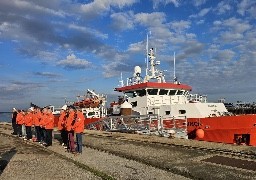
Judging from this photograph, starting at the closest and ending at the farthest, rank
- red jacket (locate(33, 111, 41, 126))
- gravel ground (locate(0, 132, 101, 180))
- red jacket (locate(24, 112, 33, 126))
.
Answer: gravel ground (locate(0, 132, 101, 180)) < red jacket (locate(33, 111, 41, 126)) < red jacket (locate(24, 112, 33, 126))

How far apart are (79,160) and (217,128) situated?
1072cm

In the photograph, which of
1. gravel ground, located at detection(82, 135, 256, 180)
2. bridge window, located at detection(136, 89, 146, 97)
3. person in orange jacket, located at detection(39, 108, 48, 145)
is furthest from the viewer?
bridge window, located at detection(136, 89, 146, 97)

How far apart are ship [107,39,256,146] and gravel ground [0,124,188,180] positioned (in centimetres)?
837

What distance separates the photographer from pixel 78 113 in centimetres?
1033

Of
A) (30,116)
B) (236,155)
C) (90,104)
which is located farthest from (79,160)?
(90,104)

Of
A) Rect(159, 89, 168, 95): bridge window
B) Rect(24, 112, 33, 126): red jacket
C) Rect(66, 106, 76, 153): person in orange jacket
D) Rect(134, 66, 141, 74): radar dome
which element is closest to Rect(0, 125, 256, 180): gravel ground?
Rect(66, 106, 76, 153): person in orange jacket

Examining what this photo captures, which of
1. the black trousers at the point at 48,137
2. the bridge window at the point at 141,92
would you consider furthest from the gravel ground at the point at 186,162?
the bridge window at the point at 141,92

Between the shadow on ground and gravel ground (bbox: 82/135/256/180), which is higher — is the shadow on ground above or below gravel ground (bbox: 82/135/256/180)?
below

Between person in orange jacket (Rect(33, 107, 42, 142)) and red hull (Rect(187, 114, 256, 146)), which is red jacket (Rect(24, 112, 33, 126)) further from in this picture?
red hull (Rect(187, 114, 256, 146))

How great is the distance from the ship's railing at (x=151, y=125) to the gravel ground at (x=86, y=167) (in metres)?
8.15

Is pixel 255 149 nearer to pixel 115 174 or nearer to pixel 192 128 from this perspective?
pixel 115 174

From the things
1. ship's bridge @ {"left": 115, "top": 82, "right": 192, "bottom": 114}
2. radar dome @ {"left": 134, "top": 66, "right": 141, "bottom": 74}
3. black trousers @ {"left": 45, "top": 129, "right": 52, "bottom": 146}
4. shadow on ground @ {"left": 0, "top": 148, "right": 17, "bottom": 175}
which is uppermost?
radar dome @ {"left": 134, "top": 66, "right": 141, "bottom": 74}

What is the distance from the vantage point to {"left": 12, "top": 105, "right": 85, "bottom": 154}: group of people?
405 inches

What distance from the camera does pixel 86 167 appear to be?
7.87 meters
